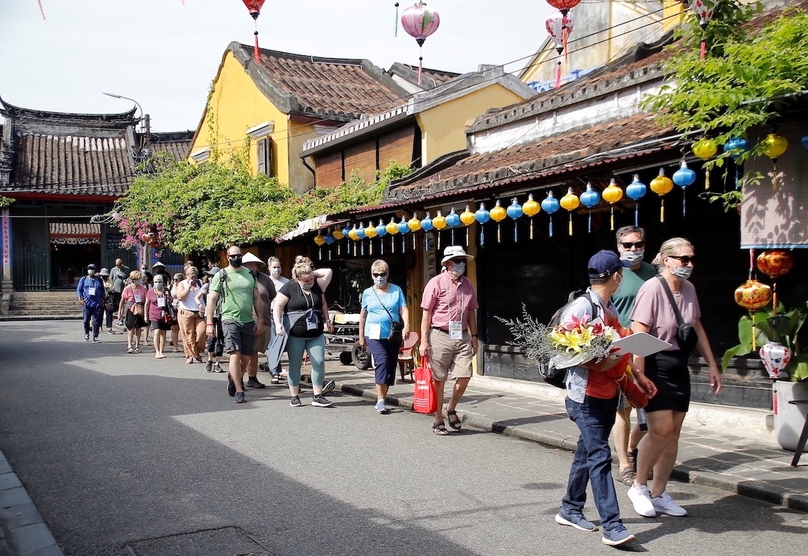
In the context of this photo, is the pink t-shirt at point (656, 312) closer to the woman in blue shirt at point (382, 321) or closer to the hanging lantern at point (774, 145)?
the hanging lantern at point (774, 145)

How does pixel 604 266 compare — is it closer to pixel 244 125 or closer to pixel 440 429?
pixel 440 429

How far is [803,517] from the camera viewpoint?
5852mm

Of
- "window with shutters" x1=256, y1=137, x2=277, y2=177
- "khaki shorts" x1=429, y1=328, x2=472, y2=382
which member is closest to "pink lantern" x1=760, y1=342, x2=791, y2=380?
"khaki shorts" x1=429, y1=328, x2=472, y2=382

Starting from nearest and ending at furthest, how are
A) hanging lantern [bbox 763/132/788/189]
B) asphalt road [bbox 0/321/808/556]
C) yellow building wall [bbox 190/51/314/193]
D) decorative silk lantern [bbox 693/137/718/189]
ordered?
asphalt road [bbox 0/321/808/556]
hanging lantern [bbox 763/132/788/189]
decorative silk lantern [bbox 693/137/718/189]
yellow building wall [bbox 190/51/314/193]

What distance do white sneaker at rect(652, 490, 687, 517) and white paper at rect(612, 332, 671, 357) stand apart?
4.22 feet

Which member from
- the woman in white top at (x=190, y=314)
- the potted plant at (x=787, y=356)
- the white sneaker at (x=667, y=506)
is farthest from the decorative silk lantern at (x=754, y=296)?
the woman in white top at (x=190, y=314)

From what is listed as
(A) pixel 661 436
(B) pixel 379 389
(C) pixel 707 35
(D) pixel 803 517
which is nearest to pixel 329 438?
(B) pixel 379 389

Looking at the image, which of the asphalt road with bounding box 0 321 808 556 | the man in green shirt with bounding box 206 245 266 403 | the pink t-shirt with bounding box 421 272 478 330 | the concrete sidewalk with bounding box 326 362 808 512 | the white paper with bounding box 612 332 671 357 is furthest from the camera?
the man in green shirt with bounding box 206 245 266 403

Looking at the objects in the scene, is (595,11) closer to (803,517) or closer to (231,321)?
(231,321)

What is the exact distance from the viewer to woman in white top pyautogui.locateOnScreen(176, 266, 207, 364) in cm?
1546

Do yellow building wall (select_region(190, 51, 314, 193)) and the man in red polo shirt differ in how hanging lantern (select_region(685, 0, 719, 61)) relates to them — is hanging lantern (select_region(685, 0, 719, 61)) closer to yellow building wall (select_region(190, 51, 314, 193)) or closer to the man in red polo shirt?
the man in red polo shirt

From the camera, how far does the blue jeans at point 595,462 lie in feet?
16.6

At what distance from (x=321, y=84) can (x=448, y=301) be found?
17.3 m

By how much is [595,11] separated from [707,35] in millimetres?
15732
